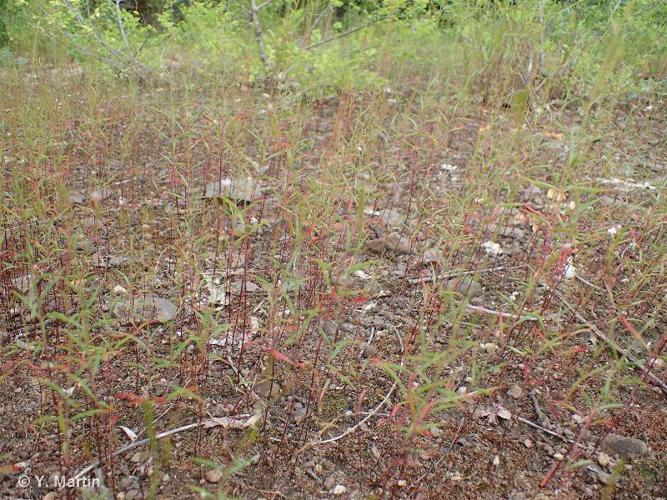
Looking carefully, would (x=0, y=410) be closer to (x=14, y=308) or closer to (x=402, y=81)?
(x=14, y=308)

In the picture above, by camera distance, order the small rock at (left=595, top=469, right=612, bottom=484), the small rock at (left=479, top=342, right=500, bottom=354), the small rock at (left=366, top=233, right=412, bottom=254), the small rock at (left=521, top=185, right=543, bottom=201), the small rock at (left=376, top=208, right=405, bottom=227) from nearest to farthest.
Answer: the small rock at (left=595, top=469, right=612, bottom=484), the small rock at (left=479, top=342, right=500, bottom=354), the small rock at (left=366, top=233, right=412, bottom=254), the small rock at (left=376, top=208, right=405, bottom=227), the small rock at (left=521, top=185, right=543, bottom=201)

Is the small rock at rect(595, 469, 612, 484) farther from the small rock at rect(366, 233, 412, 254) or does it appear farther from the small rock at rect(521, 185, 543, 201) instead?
the small rock at rect(521, 185, 543, 201)

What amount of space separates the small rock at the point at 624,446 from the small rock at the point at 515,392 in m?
0.26

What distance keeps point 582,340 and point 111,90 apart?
2736 mm

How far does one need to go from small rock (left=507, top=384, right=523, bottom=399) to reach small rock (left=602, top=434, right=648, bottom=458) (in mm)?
264

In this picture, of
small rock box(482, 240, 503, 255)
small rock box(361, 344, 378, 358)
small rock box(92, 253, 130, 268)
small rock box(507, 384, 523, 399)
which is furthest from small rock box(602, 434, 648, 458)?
small rock box(92, 253, 130, 268)

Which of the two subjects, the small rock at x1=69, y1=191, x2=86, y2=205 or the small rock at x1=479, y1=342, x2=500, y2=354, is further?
the small rock at x1=69, y1=191, x2=86, y2=205

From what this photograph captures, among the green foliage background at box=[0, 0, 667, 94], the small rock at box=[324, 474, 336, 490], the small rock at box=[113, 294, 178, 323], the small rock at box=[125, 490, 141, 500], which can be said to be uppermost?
the green foliage background at box=[0, 0, 667, 94]

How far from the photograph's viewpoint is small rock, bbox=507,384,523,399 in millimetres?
1718

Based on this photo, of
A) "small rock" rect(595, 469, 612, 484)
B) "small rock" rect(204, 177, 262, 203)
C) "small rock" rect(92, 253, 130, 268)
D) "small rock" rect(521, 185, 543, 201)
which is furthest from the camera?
"small rock" rect(521, 185, 543, 201)

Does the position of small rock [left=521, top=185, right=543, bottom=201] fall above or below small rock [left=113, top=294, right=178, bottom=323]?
below

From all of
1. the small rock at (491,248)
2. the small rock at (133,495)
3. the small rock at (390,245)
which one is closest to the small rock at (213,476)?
the small rock at (133,495)

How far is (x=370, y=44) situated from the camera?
3.98m

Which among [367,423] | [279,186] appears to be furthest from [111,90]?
[367,423]
